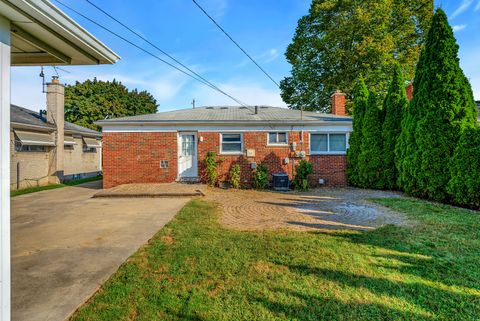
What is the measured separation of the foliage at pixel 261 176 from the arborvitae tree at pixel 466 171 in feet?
20.0

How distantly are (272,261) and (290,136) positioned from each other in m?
8.45

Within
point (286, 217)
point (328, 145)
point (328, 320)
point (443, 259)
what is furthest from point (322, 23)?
point (328, 320)

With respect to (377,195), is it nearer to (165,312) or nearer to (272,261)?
(272,261)

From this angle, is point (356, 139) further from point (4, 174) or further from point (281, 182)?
point (4, 174)

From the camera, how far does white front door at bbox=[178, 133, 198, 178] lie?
447 inches

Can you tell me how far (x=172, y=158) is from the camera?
11.1 metres

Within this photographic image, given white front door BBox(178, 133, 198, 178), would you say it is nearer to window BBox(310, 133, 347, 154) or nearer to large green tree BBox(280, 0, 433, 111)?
window BBox(310, 133, 347, 154)

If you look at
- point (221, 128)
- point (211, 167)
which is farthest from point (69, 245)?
point (221, 128)

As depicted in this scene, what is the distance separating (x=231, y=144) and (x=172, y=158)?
106 inches

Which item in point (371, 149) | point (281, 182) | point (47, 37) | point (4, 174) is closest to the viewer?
point (4, 174)

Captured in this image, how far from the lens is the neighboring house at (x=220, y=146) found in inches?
430

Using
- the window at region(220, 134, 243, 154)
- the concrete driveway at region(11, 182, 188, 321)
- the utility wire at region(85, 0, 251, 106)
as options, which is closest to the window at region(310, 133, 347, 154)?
the window at region(220, 134, 243, 154)

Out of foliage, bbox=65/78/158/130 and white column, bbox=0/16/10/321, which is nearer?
white column, bbox=0/16/10/321

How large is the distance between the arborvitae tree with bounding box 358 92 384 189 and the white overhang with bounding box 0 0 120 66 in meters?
10.1
